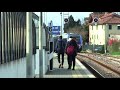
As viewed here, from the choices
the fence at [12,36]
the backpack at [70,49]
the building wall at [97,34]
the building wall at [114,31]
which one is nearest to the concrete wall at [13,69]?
the fence at [12,36]

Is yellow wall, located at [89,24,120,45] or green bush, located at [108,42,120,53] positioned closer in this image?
green bush, located at [108,42,120,53]

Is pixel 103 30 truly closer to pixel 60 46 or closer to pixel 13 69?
pixel 60 46

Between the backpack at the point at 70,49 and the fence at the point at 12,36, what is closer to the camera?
the fence at the point at 12,36

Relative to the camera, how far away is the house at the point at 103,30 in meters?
55.0

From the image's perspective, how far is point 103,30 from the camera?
6253cm

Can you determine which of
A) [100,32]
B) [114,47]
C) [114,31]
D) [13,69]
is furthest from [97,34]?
[13,69]

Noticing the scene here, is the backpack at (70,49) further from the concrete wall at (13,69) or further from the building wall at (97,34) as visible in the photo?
the building wall at (97,34)

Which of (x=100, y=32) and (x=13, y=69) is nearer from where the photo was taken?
(x=13, y=69)

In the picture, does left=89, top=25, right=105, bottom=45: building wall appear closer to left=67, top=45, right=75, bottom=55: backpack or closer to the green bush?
the green bush

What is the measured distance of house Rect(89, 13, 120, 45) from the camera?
180 feet

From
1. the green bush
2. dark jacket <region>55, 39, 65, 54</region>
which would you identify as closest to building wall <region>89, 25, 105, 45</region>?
the green bush

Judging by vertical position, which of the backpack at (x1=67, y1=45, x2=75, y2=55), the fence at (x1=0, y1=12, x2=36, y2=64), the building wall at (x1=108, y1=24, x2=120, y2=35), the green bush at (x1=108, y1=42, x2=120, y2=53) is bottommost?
the green bush at (x1=108, y1=42, x2=120, y2=53)
